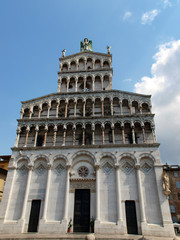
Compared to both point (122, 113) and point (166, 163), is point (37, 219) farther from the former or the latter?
point (166, 163)

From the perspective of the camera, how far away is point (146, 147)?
20.9 metres

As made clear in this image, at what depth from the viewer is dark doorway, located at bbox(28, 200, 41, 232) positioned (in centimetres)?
1862

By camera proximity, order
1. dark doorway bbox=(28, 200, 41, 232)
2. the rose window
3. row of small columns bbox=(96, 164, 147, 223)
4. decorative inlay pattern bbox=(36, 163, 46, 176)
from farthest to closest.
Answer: decorative inlay pattern bbox=(36, 163, 46, 176) → the rose window → dark doorway bbox=(28, 200, 41, 232) → row of small columns bbox=(96, 164, 147, 223)

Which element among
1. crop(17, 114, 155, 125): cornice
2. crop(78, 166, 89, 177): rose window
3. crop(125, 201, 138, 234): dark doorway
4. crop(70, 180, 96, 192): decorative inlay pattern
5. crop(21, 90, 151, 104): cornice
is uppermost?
crop(21, 90, 151, 104): cornice

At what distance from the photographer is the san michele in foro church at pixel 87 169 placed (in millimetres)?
18250

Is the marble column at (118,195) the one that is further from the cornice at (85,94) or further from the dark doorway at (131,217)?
the cornice at (85,94)

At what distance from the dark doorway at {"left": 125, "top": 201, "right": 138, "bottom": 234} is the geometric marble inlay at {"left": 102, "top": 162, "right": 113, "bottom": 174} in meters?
3.59

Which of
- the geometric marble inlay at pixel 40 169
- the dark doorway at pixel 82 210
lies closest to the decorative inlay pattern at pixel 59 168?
the geometric marble inlay at pixel 40 169

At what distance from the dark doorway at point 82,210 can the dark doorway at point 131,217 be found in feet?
12.9

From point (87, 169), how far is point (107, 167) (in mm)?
2246

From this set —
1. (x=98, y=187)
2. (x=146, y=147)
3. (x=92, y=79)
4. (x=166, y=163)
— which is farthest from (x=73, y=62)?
(x=166, y=163)

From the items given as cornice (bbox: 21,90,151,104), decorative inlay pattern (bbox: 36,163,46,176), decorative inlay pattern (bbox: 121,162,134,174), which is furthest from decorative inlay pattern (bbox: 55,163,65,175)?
cornice (bbox: 21,90,151,104)

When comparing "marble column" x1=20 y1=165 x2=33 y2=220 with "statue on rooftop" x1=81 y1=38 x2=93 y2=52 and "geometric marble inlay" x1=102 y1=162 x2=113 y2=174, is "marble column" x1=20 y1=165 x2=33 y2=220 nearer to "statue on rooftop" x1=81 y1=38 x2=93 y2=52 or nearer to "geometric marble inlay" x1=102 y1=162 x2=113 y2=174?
"geometric marble inlay" x1=102 y1=162 x2=113 y2=174

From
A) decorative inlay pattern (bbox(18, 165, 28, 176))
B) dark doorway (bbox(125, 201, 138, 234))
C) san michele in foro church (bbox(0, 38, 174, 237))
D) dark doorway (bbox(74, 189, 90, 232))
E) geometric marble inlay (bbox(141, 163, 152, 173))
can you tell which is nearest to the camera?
dark doorway (bbox(125, 201, 138, 234))
